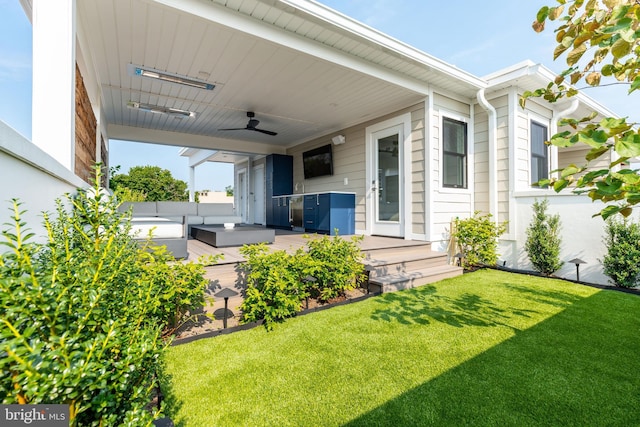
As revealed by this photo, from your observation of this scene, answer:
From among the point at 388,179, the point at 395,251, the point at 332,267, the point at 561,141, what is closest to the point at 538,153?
the point at 388,179

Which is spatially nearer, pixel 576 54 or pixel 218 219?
pixel 576 54

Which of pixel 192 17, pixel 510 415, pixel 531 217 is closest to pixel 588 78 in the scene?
pixel 510 415

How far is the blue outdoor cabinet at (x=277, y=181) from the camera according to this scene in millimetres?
8536

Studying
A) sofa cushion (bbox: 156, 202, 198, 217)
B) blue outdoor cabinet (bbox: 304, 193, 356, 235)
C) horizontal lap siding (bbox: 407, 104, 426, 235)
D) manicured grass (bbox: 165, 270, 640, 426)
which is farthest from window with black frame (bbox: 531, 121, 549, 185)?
sofa cushion (bbox: 156, 202, 198, 217)

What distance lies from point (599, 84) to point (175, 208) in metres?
7.78

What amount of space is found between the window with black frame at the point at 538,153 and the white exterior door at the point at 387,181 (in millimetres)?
2529

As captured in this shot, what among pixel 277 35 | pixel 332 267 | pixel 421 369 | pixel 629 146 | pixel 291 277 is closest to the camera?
pixel 629 146

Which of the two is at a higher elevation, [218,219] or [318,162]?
[318,162]

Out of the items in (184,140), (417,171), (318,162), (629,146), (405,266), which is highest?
(184,140)

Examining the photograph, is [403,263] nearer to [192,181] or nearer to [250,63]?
[250,63]

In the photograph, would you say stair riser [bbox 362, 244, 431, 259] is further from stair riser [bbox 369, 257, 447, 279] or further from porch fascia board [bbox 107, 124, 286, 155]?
porch fascia board [bbox 107, 124, 286, 155]

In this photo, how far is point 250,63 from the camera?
13.2ft

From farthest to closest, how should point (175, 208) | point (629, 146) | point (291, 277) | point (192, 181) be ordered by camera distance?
point (192, 181)
point (175, 208)
point (291, 277)
point (629, 146)

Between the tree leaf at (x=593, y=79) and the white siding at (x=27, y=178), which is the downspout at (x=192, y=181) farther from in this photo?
the tree leaf at (x=593, y=79)
